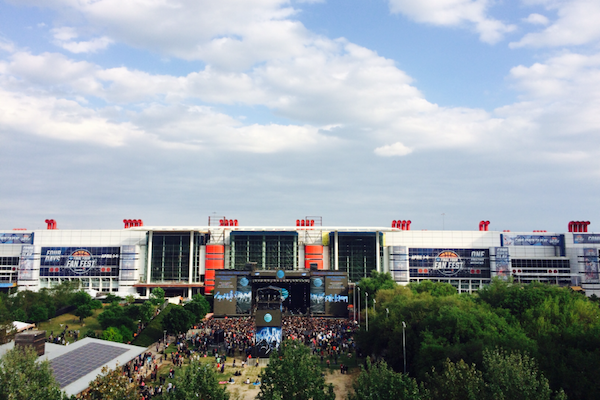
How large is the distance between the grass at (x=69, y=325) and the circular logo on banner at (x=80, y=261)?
3388 centimetres

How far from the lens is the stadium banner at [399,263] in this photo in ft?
331

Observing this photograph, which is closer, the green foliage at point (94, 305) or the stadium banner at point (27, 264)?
the green foliage at point (94, 305)

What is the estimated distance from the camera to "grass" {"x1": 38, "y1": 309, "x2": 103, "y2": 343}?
2398 inches

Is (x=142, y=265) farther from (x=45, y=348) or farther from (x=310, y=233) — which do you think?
(x=45, y=348)

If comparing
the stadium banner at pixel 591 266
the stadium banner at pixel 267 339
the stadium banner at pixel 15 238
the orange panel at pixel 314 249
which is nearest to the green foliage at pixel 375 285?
the orange panel at pixel 314 249

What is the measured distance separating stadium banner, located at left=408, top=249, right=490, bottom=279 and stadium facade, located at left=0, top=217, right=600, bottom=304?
22 centimetres

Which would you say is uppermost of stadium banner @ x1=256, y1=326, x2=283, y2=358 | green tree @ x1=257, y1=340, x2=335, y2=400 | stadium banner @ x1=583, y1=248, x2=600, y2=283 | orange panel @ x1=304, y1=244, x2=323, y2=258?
orange panel @ x1=304, y1=244, x2=323, y2=258

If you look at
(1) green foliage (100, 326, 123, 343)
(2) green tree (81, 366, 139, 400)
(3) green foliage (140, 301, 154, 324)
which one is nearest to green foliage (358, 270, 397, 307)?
(3) green foliage (140, 301, 154, 324)

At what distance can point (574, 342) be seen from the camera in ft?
103

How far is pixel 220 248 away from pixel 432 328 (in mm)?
66255

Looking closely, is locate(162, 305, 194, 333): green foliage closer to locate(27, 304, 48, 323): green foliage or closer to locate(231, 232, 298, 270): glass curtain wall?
locate(27, 304, 48, 323): green foliage

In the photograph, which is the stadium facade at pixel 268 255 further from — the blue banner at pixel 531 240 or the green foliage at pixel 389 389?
the green foliage at pixel 389 389

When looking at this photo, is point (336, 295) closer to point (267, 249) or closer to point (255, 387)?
point (267, 249)

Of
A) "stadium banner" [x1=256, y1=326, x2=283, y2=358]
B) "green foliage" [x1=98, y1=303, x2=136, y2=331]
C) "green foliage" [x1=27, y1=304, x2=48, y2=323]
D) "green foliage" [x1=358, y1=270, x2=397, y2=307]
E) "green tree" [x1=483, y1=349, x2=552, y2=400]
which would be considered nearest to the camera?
"green tree" [x1=483, y1=349, x2=552, y2=400]
